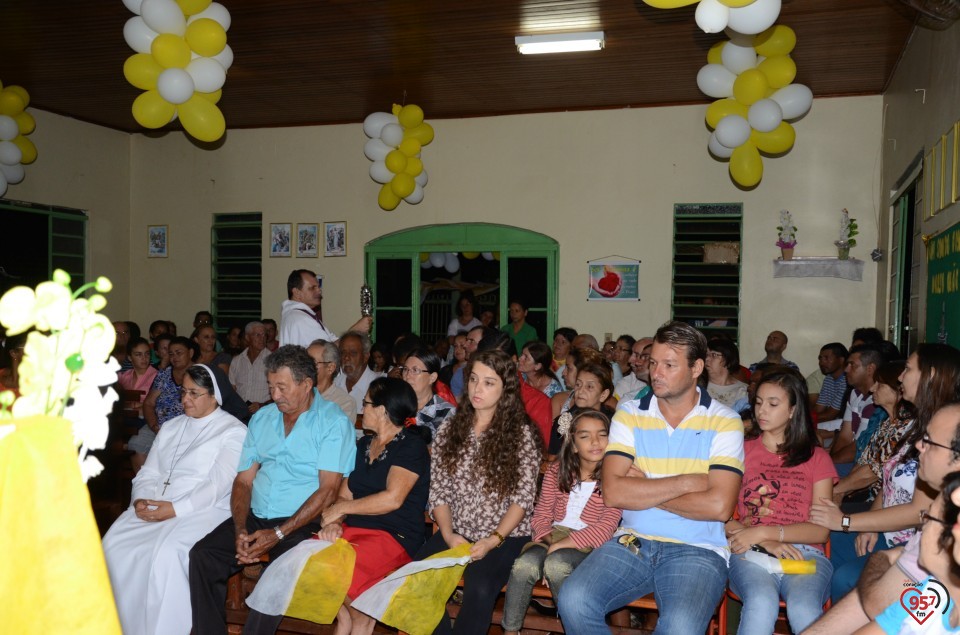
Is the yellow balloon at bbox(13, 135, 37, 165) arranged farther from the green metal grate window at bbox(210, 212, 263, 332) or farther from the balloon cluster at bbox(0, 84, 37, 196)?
the green metal grate window at bbox(210, 212, 263, 332)

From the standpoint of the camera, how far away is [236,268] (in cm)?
1027

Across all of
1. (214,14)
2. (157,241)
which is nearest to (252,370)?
(214,14)

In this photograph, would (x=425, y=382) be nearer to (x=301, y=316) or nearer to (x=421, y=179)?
(x=301, y=316)

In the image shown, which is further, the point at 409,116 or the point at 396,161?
the point at 396,161

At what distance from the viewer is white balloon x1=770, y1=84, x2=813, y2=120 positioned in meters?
6.42

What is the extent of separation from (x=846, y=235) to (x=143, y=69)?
645 centimetres

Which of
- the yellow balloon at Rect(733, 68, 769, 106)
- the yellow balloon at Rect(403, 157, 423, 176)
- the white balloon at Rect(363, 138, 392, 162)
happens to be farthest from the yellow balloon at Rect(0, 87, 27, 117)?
the yellow balloon at Rect(733, 68, 769, 106)

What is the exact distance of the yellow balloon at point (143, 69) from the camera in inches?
220

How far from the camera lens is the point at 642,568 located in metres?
3.13

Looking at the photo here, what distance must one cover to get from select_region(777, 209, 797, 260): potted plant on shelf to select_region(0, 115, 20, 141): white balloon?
7254 millimetres

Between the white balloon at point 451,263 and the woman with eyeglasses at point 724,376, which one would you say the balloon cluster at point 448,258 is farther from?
the woman with eyeglasses at point 724,376

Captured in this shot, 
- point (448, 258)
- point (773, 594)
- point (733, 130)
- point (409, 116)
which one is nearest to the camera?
point (773, 594)

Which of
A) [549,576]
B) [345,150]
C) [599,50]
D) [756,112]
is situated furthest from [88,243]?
[549,576]

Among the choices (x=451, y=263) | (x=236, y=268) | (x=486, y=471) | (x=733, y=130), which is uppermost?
(x=733, y=130)
